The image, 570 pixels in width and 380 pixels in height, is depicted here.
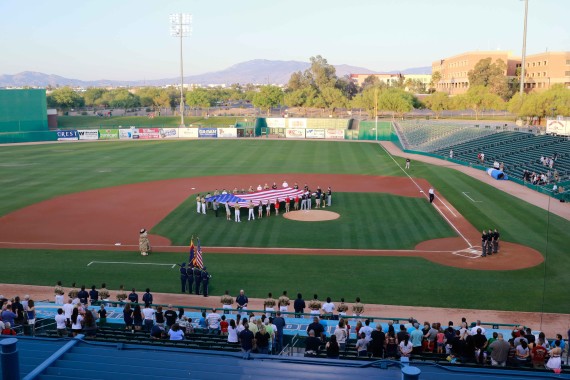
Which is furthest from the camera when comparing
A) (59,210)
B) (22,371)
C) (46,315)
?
(59,210)

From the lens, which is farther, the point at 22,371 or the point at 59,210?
the point at 59,210

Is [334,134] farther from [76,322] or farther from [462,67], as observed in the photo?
[76,322]

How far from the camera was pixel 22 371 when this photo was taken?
25.1ft

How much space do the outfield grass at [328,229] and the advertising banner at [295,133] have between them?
52.9 m

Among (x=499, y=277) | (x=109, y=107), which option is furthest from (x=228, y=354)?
(x=109, y=107)

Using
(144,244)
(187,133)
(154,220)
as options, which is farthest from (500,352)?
(187,133)

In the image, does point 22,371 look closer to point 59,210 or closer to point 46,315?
point 46,315

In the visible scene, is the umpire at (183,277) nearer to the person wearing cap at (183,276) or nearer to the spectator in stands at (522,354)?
the person wearing cap at (183,276)

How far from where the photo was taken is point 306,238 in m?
27.2

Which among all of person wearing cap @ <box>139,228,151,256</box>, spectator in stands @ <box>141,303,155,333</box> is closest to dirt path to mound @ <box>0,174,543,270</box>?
person wearing cap @ <box>139,228,151,256</box>

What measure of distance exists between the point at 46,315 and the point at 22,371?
8759mm

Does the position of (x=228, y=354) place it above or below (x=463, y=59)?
below

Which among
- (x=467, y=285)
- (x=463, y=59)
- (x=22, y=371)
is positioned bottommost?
(x=467, y=285)

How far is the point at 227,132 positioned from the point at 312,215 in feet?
186
